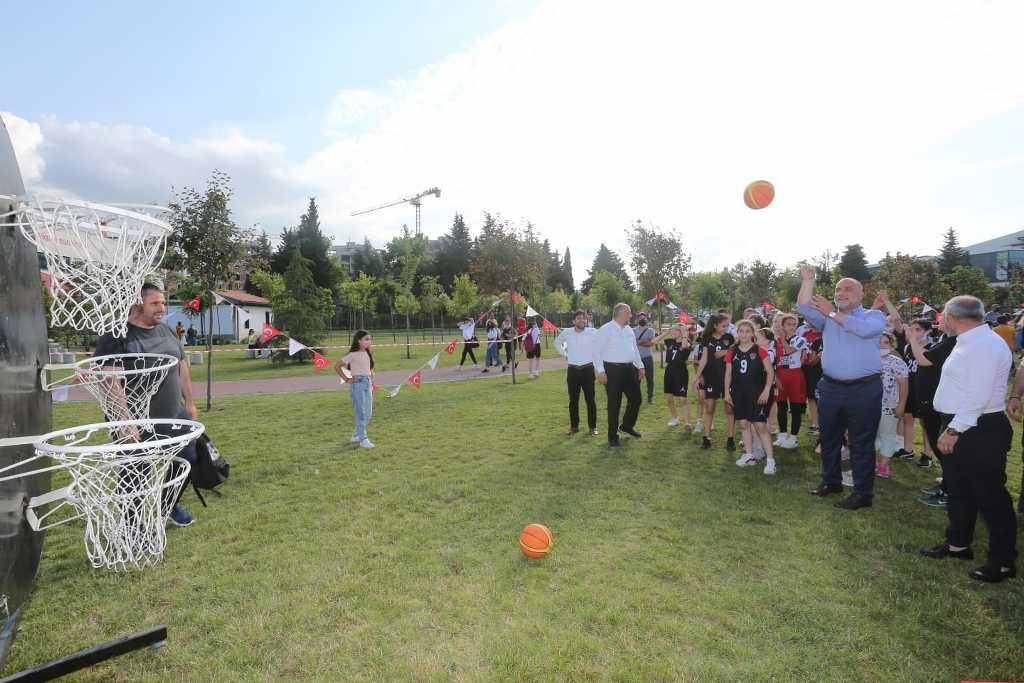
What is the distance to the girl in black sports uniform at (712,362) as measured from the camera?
791 centimetres

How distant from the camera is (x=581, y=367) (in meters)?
8.95

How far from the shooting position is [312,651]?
10.9 feet

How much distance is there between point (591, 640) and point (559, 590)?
64 centimetres

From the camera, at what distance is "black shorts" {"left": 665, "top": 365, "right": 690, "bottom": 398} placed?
911cm

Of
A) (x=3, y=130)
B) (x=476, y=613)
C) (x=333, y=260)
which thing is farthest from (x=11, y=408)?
(x=333, y=260)

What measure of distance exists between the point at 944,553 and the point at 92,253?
7.27m

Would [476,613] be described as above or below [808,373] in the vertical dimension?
below

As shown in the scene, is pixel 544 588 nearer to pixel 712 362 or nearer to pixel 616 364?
pixel 616 364

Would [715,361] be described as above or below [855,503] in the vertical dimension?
above

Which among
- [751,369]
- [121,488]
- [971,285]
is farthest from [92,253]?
[971,285]

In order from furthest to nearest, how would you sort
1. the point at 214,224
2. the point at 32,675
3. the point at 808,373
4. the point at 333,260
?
the point at 333,260, the point at 214,224, the point at 808,373, the point at 32,675

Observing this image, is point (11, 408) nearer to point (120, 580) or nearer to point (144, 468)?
point (144, 468)

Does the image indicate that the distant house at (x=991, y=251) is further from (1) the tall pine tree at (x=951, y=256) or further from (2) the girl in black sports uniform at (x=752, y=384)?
(2) the girl in black sports uniform at (x=752, y=384)

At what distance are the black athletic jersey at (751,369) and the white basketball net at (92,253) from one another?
21.6ft
